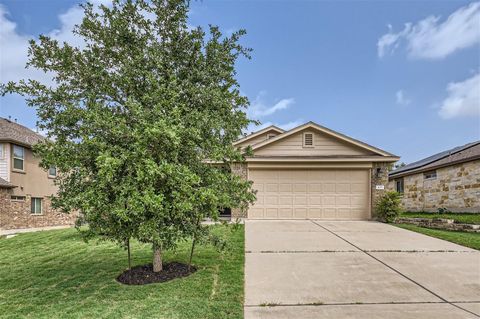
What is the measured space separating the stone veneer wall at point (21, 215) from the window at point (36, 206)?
7.7 inches

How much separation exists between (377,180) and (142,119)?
1151cm

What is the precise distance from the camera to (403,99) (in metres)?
19.2

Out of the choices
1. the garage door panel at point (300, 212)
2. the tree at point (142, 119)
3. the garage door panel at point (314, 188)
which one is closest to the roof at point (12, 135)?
the tree at point (142, 119)

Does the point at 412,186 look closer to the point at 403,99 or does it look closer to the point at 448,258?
the point at 403,99

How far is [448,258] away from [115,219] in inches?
272

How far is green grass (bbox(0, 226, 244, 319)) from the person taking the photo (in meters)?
4.41

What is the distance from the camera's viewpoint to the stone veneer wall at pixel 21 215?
16109 mm

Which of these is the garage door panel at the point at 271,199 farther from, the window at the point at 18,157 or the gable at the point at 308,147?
the window at the point at 18,157

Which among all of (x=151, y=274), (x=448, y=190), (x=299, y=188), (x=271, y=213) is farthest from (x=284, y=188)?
(x=151, y=274)

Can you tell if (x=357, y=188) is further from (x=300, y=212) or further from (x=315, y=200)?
(x=300, y=212)

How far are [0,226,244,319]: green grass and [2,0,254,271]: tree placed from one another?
83 cm

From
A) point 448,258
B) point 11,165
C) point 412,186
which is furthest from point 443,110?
point 11,165

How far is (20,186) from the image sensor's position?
682 inches

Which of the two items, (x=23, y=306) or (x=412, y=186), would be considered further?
(x=412, y=186)
